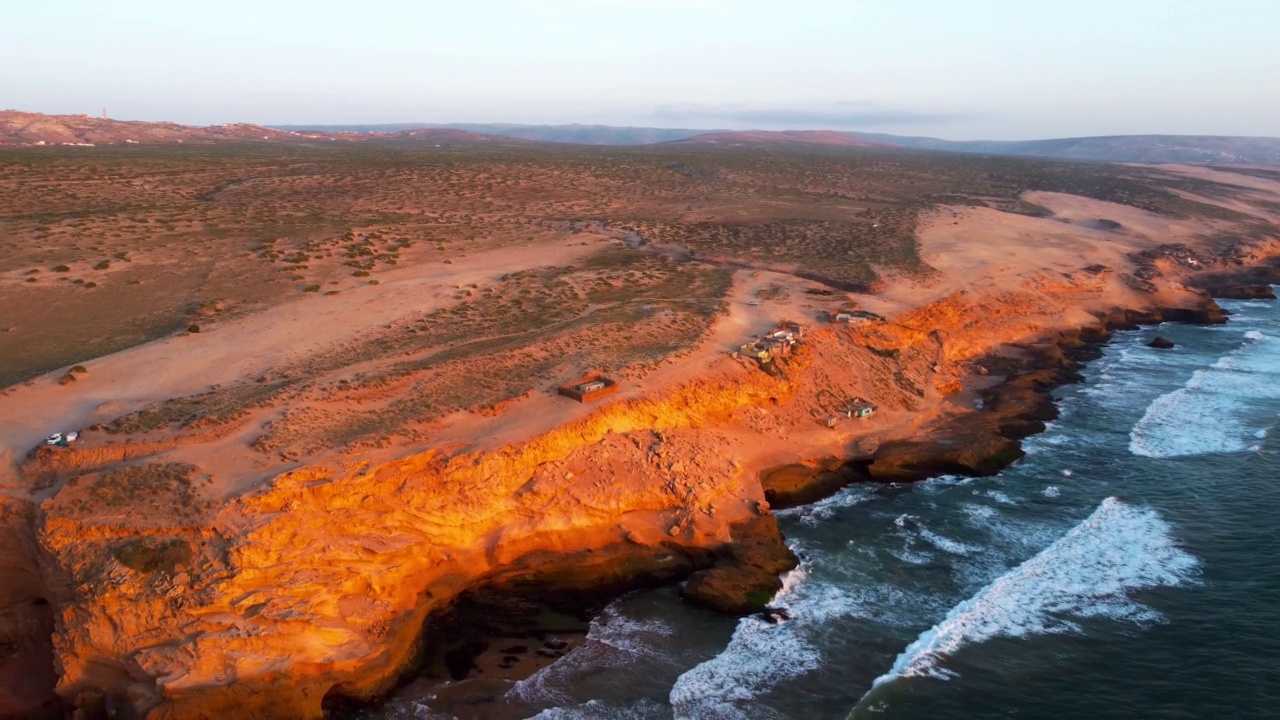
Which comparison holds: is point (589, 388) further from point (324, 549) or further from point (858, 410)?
point (858, 410)

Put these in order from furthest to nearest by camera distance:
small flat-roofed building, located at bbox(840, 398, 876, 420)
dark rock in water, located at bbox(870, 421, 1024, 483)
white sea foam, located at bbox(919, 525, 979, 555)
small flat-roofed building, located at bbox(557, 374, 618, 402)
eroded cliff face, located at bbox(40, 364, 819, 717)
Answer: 1. small flat-roofed building, located at bbox(840, 398, 876, 420)
2. dark rock in water, located at bbox(870, 421, 1024, 483)
3. small flat-roofed building, located at bbox(557, 374, 618, 402)
4. white sea foam, located at bbox(919, 525, 979, 555)
5. eroded cliff face, located at bbox(40, 364, 819, 717)

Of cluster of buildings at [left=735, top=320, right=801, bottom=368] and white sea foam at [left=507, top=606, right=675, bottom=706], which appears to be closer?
white sea foam at [left=507, top=606, right=675, bottom=706]

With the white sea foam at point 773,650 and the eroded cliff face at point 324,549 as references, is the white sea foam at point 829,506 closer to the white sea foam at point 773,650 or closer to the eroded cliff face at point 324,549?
the eroded cliff face at point 324,549

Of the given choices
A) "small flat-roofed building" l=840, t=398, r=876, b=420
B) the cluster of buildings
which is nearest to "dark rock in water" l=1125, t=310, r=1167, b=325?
"small flat-roofed building" l=840, t=398, r=876, b=420

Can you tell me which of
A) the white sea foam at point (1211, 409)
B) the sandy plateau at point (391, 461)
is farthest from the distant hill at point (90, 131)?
the white sea foam at point (1211, 409)

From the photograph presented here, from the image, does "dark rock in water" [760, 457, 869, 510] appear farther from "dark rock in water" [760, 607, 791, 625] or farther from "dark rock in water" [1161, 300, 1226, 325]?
"dark rock in water" [1161, 300, 1226, 325]
